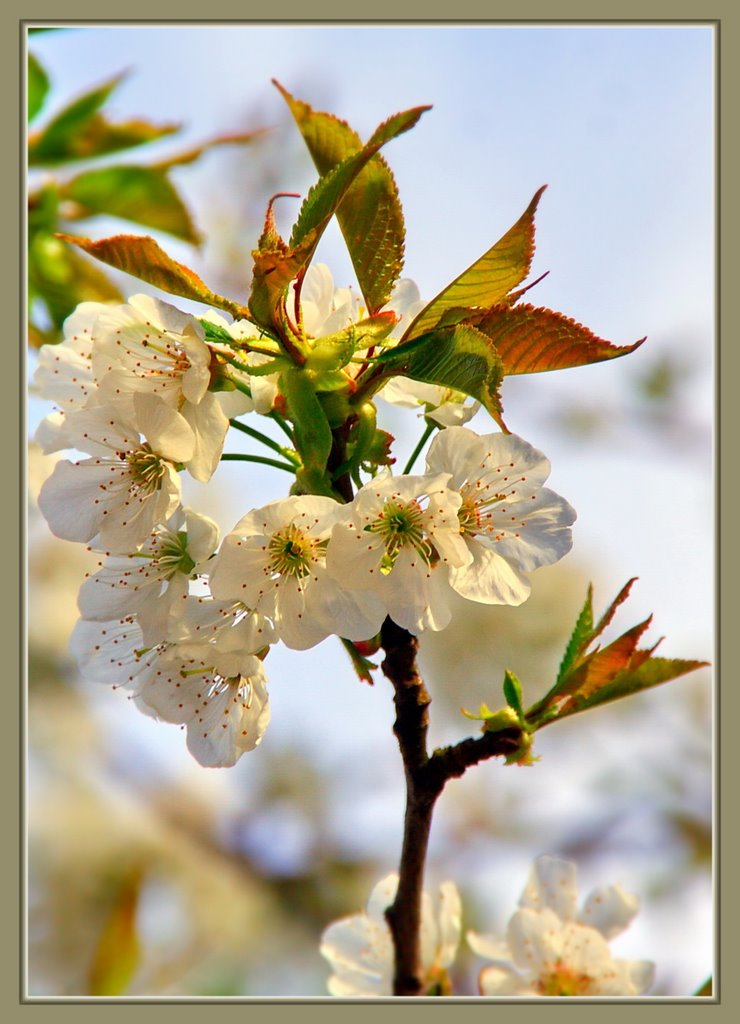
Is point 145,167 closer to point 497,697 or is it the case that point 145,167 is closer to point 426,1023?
point 426,1023

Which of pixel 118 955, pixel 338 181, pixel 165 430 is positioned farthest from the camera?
pixel 118 955

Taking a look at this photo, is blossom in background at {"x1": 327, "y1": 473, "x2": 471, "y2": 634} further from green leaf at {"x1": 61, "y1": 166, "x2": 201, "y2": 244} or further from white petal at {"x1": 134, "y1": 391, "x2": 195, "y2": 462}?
green leaf at {"x1": 61, "y1": 166, "x2": 201, "y2": 244}

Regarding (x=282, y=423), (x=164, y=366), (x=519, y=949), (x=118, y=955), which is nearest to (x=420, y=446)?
(x=282, y=423)

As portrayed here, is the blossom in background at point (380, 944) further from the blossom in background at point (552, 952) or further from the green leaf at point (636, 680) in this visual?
the green leaf at point (636, 680)

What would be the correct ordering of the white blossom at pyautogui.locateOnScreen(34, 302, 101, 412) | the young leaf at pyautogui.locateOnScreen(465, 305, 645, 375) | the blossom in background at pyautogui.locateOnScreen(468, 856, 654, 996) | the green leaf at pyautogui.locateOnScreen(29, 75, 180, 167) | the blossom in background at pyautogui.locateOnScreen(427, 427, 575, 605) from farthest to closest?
1. the green leaf at pyautogui.locateOnScreen(29, 75, 180, 167)
2. the blossom in background at pyautogui.locateOnScreen(468, 856, 654, 996)
3. the white blossom at pyautogui.locateOnScreen(34, 302, 101, 412)
4. the blossom in background at pyautogui.locateOnScreen(427, 427, 575, 605)
5. the young leaf at pyautogui.locateOnScreen(465, 305, 645, 375)

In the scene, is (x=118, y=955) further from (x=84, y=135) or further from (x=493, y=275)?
(x=84, y=135)

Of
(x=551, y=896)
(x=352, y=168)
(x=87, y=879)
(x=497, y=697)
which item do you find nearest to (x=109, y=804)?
(x=87, y=879)

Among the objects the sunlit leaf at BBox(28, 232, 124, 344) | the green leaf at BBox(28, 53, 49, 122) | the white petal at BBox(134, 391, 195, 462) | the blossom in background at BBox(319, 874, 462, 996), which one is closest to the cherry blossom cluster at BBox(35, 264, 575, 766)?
the white petal at BBox(134, 391, 195, 462)
